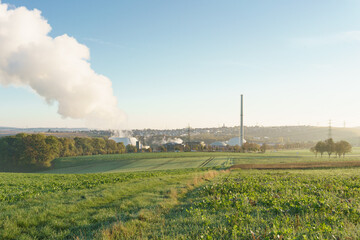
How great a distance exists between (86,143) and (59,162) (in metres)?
24.5

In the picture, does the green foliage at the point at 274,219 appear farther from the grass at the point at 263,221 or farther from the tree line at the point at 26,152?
the tree line at the point at 26,152

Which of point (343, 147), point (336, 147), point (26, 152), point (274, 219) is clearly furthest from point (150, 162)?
point (343, 147)

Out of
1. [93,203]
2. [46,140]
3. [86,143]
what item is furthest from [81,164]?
[93,203]

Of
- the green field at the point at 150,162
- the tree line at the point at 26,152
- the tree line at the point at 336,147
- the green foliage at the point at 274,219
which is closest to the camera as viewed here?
the green foliage at the point at 274,219

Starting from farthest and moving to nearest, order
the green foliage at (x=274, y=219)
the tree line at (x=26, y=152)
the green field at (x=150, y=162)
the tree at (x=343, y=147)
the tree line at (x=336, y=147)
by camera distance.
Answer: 1. the tree line at (x=336, y=147)
2. the tree at (x=343, y=147)
3. the tree line at (x=26, y=152)
4. the green field at (x=150, y=162)
5. the green foliage at (x=274, y=219)

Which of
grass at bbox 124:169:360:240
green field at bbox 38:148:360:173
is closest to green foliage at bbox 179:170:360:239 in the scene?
grass at bbox 124:169:360:240

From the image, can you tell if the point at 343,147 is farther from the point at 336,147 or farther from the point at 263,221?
the point at 263,221

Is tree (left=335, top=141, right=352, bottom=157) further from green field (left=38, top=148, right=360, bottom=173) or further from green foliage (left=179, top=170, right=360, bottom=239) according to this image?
green foliage (left=179, top=170, right=360, bottom=239)

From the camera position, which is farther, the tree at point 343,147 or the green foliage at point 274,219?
the tree at point 343,147

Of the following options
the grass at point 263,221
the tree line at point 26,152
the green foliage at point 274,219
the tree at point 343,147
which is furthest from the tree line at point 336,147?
the tree line at point 26,152

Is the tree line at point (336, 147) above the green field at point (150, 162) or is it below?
above

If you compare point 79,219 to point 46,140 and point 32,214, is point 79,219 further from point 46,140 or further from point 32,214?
point 46,140

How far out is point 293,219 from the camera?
7.80 metres

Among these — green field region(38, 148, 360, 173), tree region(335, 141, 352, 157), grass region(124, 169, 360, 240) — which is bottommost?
green field region(38, 148, 360, 173)
